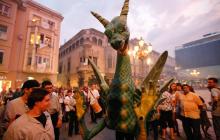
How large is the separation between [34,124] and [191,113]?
4.07 metres

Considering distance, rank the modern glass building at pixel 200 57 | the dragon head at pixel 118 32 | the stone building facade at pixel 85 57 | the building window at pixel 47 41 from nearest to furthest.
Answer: the dragon head at pixel 118 32 < the building window at pixel 47 41 < the stone building facade at pixel 85 57 < the modern glass building at pixel 200 57

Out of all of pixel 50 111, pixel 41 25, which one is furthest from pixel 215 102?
pixel 41 25

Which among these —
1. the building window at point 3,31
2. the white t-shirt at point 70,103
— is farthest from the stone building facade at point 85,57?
the white t-shirt at point 70,103

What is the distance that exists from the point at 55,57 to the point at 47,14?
21.0ft

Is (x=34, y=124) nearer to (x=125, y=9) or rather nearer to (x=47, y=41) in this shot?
(x=125, y=9)

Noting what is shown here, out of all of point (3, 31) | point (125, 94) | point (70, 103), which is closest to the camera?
point (125, 94)

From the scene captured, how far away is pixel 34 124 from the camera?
180cm

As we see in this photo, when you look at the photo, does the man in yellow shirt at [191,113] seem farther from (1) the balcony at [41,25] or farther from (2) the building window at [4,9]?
(2) the building window at [4,9]

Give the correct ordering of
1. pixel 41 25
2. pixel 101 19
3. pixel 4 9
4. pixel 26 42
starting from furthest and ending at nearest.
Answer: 1. pixel 41 25
2. pixel 26 42
3. pixel 4 9
4. pixel 101 19

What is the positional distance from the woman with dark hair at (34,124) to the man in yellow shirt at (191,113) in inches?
150

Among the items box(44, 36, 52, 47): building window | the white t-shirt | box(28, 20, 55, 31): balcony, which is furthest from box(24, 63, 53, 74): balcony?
the white t-shirt

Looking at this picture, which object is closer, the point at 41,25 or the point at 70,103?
the point at 70,103

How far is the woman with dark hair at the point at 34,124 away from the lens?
5.55 feet

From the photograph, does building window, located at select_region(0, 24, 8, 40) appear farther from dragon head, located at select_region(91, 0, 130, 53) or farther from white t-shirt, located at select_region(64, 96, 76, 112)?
dragon head, located at select_region(91, 0, 130, 53)
